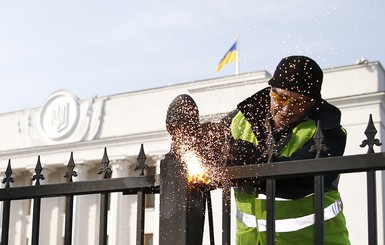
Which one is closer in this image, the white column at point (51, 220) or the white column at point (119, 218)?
the white column at point (119, 218)

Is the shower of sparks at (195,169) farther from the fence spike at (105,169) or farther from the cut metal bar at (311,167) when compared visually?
the fence spike at (105,169)

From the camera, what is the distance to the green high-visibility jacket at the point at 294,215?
296 centimetres

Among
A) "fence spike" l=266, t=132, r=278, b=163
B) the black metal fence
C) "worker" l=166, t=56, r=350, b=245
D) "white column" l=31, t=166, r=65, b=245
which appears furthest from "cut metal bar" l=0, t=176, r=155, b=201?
"white column" l=31, t=166, r=65, b=245

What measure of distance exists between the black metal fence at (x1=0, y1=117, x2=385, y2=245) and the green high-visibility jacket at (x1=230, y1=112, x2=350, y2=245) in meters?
0.17

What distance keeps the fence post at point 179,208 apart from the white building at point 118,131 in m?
24.1

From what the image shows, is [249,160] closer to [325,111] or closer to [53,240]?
[325,111]

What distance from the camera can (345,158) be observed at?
2.51 meters

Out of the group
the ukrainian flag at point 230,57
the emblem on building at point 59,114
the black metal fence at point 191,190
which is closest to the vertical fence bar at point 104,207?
the black metal fence at point 191,190

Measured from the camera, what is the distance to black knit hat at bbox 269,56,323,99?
300 cm

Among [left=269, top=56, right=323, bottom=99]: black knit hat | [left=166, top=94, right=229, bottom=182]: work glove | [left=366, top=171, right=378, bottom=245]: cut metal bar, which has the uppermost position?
[left=269, top=56, right=323, bottom=99]: black knit hat

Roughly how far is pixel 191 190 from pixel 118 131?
29965mm

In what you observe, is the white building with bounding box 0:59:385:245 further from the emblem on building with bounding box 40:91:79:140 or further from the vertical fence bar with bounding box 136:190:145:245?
the vertical fence bar with bounding box 136:190:145:245

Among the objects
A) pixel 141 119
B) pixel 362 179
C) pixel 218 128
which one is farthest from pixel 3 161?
pixel 218 128

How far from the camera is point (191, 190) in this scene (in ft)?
9.15
